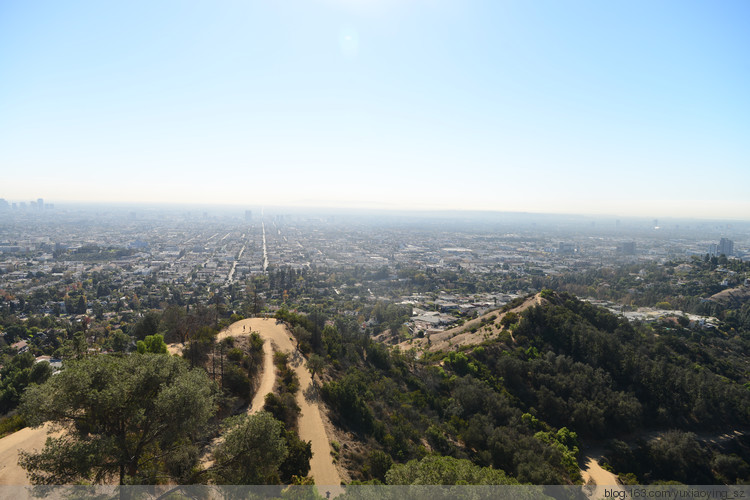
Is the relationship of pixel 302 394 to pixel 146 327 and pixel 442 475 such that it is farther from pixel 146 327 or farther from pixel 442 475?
pixel 146 327

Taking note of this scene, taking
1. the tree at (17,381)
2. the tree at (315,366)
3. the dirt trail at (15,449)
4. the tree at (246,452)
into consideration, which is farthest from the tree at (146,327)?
the tree at (246,452)

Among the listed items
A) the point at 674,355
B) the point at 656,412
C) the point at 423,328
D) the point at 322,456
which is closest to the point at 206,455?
the point at 322,456

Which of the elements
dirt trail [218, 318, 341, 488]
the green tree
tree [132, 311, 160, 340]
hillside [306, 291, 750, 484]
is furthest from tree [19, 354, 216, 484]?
tree [132, 311, 160, 340]

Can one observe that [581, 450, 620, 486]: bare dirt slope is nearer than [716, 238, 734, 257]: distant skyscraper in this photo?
Yes

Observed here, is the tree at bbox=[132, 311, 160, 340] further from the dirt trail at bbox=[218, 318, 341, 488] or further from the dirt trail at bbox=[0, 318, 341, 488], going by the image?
the dirt trail at bbox=[218, 318, 341, 488]

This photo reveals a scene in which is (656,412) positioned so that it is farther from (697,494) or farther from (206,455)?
(206,455)

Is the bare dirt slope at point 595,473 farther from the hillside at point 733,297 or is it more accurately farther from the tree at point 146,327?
the hillside at point 733,297

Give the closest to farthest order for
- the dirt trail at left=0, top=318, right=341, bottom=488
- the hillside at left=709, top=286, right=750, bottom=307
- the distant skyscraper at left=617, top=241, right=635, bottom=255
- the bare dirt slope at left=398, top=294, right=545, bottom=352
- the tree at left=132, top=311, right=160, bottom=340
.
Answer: the dirt trail at left=0, top=318, right=341, bottom=488
the tree at left=132, top=311, right=160, bottom=340
the bare dirt slope at left=398, top=294, right=545, bottom=352
the hillside at left=709, top=286, right=750, bottom=307
the distant skyscraper at left=617, top=241, right=635, bottom=255
